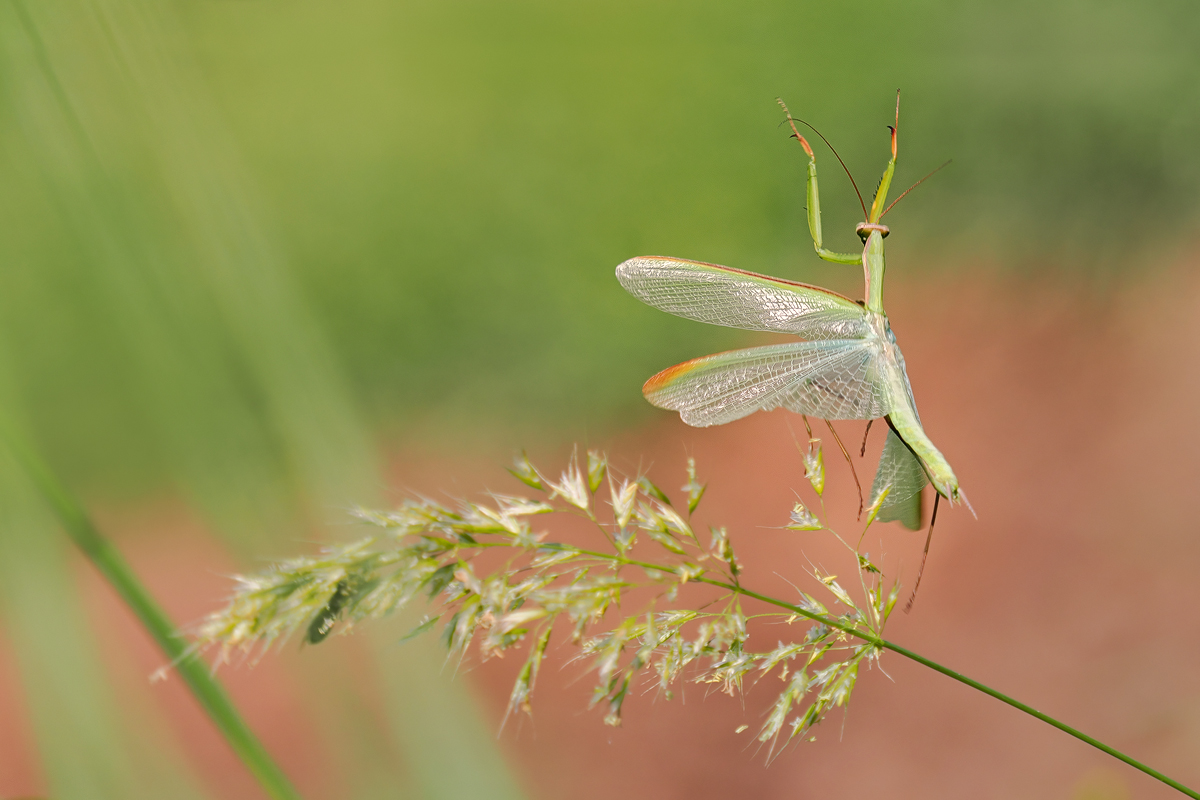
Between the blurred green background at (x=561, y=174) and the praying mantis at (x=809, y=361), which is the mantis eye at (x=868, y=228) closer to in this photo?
the praying mantis at (x=809, y=361)

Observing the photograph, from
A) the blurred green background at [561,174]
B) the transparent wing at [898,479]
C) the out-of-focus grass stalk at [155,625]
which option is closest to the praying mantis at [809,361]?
the transparent wing at [898,479]

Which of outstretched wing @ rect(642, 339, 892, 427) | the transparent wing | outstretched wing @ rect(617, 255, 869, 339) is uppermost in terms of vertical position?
outstretched wing @ rect(617, 255, 869, 339)

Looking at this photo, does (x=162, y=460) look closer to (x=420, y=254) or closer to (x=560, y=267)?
(x=420, y=254)

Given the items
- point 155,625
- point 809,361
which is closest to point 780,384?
point 809,361

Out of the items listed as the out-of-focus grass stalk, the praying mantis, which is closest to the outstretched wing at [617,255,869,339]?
the praying mantis

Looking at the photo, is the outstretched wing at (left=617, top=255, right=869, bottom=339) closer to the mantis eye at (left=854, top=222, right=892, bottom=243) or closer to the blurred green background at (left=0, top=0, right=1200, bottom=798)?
the mantis eye at (left=854, top=222, right=892, bottom=243)

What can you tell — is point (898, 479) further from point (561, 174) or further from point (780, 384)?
point (561, 174)
